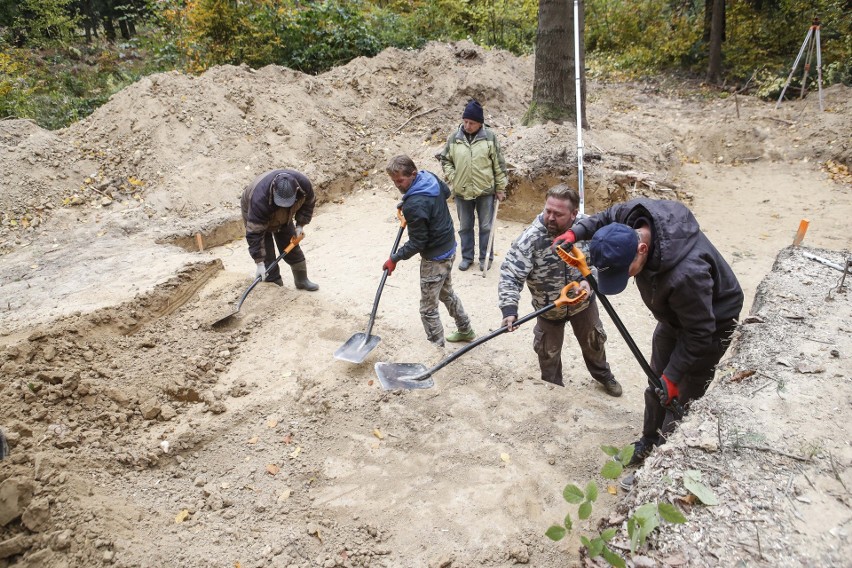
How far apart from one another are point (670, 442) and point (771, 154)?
8.94 meters

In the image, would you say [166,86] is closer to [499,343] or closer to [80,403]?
[80,403]

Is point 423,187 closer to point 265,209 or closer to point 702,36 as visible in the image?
point 265,209

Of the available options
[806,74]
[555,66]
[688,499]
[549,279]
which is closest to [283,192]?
[549,279]

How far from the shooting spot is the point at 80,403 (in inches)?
157

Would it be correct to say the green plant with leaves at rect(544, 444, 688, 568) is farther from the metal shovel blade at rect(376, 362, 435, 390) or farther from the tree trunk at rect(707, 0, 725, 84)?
the tree trunk at rect(707, 0, 725, 84)

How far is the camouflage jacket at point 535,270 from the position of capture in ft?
12.2

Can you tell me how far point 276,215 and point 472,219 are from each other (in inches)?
97.8

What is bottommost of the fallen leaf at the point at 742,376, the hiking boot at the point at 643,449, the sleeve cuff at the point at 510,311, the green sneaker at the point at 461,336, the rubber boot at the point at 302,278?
the hiking boot at the point at 643,449

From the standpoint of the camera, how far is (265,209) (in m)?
5.34

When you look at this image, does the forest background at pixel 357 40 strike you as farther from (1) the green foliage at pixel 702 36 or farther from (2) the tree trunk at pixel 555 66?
(2) the tree trunk at pixel 555 66

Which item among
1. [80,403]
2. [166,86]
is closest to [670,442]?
[80,403]

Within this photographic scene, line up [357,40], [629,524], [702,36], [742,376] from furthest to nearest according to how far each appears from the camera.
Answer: [702,36], [357,40], [742,376], [629,524]

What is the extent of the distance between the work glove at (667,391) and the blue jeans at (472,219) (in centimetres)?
381

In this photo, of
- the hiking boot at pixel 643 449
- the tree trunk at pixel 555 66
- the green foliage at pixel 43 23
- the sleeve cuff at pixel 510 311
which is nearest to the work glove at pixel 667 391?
the hiking boot at pixel 643 449
